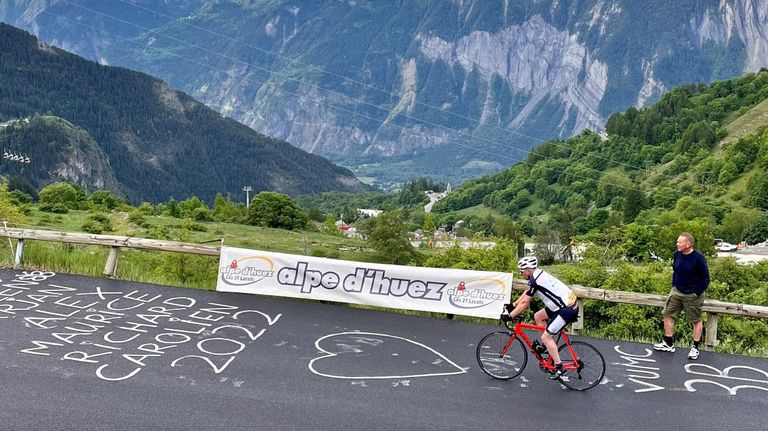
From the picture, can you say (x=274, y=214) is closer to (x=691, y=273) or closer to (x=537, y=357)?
(x=691, y=273)

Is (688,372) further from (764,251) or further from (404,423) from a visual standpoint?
(764,251)

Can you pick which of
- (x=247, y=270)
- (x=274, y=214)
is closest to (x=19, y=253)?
(x=247, y=270)

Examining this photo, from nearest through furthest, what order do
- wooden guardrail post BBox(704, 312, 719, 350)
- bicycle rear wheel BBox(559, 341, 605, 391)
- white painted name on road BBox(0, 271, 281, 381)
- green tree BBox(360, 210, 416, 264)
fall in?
bicycle rear wheel BBox(559, 341, 605, 391) → white painted name on road BBox(0, 271, 281, 381) → wooden guardrail post BBox(704, 312, 719, 350) → green tree BBox(360, 210, 416, 264)

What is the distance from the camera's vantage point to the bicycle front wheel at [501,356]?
12391mm

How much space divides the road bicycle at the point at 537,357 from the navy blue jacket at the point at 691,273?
3.09 metres

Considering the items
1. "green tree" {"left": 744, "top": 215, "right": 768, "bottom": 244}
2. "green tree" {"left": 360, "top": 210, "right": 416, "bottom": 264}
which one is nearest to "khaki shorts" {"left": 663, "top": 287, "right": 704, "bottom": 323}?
"green tree" {"left": 360, "top": 210, "right": 416, "bottom": 264}

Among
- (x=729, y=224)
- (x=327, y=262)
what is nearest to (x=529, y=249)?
(x=729, y=224)

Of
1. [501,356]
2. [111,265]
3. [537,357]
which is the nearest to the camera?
[537,357]

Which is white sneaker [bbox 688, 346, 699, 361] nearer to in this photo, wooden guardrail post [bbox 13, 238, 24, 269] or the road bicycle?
the road bicycle

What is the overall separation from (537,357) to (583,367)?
29.6 inches

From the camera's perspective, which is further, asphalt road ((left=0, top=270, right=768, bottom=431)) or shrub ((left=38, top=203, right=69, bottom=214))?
shrub ((left=38, top=203, right=69, bottom=214))

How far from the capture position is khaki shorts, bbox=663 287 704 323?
14.2 meters

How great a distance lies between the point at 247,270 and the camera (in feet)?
56.6

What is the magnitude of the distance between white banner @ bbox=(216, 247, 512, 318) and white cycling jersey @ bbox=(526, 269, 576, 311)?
157 inches
